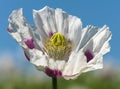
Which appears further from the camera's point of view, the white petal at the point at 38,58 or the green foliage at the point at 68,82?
the green foliage at the point at 68,82

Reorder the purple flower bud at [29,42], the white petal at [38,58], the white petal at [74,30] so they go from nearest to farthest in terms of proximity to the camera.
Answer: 1. the white petal at [38,58]
2. the purple flower bud at [29,42]
3. the white petal at [74,30]

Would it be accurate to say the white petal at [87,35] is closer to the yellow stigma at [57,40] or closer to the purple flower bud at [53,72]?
the yellow stigma at [57,40]

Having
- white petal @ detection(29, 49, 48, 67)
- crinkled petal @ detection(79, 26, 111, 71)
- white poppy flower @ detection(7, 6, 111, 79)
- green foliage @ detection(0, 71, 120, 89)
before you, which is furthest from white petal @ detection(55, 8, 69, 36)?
green foliage @ detection(0, 71, 120, 89)

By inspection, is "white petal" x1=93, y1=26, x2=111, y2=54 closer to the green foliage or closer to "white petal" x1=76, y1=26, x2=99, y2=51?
"white petal" x1=76, y1=26, x2=99, y2=51

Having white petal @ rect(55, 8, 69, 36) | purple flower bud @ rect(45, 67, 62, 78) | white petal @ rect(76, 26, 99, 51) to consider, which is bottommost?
purple flower bud @ rect(45, 67, 62, 78)

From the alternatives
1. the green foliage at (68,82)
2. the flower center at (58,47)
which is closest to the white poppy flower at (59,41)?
the flower center at (58,47)

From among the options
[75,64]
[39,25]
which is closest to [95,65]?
[75,64]
